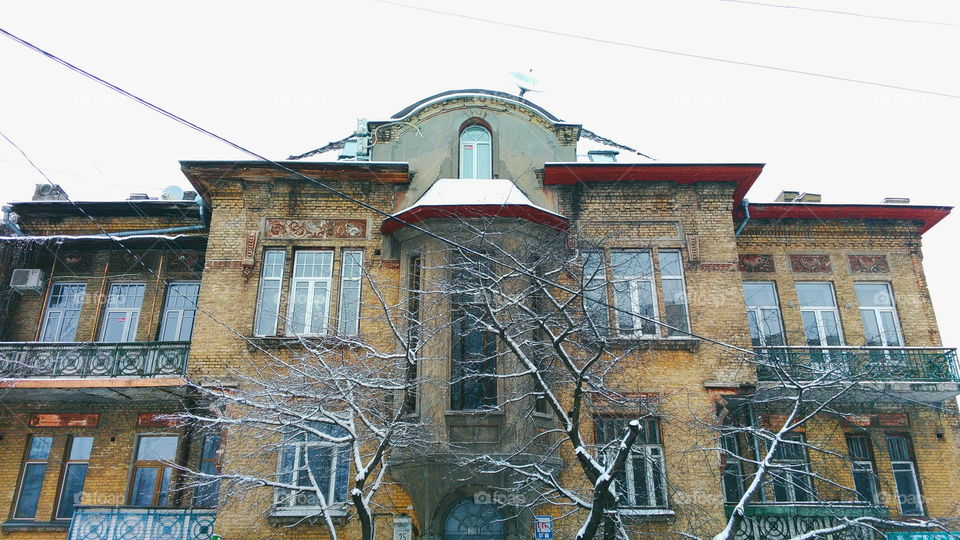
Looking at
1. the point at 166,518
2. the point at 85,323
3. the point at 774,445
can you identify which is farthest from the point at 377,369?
the point at 85,323

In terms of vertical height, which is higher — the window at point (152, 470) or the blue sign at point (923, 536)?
the window at point (152, 470)

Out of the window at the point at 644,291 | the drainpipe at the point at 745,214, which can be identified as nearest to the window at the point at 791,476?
the window at the point at 644,291

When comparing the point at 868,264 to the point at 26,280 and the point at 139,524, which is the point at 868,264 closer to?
the point at 139,524

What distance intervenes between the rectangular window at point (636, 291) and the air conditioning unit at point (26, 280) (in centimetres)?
1376

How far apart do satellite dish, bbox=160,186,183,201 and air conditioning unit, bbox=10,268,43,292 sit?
3.43 metres

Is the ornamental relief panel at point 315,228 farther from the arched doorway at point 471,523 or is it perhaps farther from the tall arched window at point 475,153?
the arched doorway at point 471,523

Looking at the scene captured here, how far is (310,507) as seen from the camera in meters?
13.7

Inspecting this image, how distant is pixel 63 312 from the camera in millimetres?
16984

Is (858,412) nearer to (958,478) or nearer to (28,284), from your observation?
(958,478)

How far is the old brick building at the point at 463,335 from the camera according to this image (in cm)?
1348

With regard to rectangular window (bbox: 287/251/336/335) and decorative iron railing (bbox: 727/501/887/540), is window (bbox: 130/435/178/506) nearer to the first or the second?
rectangular window (bbox: 287/251/336/335)

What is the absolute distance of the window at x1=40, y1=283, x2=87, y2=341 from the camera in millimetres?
16766

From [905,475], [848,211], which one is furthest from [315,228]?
[905,475]

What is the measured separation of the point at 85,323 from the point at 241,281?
15.0 feet
